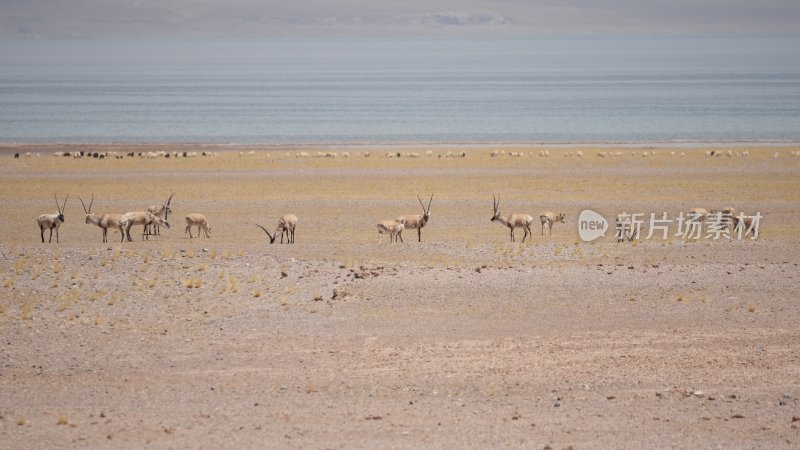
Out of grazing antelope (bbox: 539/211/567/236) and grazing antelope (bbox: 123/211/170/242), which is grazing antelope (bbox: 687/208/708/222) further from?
grazing antelope (bbox: 123/211/170/242)

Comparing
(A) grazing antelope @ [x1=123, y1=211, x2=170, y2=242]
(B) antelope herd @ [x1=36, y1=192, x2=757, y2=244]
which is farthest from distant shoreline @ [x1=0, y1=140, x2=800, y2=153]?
(A) grazing antelope @ [x1=123, y1=211, x2=170, y2=242]

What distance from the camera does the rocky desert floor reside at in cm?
1366

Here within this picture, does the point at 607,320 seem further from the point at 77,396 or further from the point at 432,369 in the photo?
the point at 77,396

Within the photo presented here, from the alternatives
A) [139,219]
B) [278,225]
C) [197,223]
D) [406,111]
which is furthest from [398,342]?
[406,111]

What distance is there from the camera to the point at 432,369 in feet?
52.9

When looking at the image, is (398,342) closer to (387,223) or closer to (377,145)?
(387,223)

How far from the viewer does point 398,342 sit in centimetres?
1777

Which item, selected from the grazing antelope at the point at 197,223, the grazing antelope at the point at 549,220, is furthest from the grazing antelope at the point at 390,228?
the grazing antelope at the point at 197,223

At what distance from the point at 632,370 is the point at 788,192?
28297mm

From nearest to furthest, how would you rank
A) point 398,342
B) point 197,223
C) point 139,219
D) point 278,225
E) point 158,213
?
point 398,342 → point 139,219 → point 278,225 → point 197,223 → point 158,213

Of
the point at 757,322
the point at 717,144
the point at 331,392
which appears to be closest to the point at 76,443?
the point at 331,392

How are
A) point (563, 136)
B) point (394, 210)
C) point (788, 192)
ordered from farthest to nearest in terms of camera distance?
point (563, 136)
point (788, 192)
point (394, 210)

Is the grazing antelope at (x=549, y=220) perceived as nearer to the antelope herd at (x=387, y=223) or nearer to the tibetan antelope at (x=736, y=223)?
the antelope herd at (x=387, y=223)

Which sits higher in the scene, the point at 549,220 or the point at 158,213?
the point at 549,220
